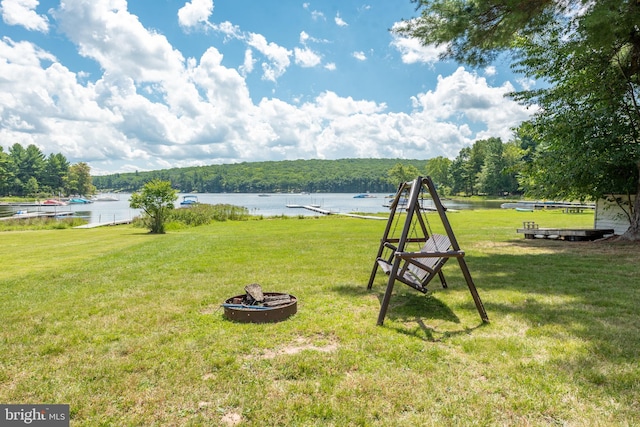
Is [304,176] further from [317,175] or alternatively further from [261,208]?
[261,208]

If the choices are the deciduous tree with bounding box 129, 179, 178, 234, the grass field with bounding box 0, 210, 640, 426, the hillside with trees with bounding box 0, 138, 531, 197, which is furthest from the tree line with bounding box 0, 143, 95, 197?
the grass field with bounding box 0, 210, 640, 426

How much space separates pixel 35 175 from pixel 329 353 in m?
130

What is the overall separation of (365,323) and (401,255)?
3.27 feet

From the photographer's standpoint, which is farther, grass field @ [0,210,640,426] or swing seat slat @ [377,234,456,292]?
swing seat slat @ [377,234,456,292]

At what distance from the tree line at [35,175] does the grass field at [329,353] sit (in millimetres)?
112608

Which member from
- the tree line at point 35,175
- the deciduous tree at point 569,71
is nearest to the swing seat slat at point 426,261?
the deciduous tree at point 569,71

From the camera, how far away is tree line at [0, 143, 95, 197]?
10238 cm

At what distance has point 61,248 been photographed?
566 inches

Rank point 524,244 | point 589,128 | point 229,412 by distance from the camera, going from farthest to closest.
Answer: point 524,244, point 589,128, point 229,412

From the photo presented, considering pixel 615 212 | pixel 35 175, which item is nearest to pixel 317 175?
pixel 35 175

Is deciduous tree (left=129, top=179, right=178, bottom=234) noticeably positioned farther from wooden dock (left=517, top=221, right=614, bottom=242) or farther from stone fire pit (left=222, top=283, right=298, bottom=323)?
stone fire pit (left=222, top=283, right=298, bottom=323)

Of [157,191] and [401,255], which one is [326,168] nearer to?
[157,191]

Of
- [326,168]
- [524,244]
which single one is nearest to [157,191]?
[524,244]

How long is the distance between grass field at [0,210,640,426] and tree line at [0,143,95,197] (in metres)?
113
